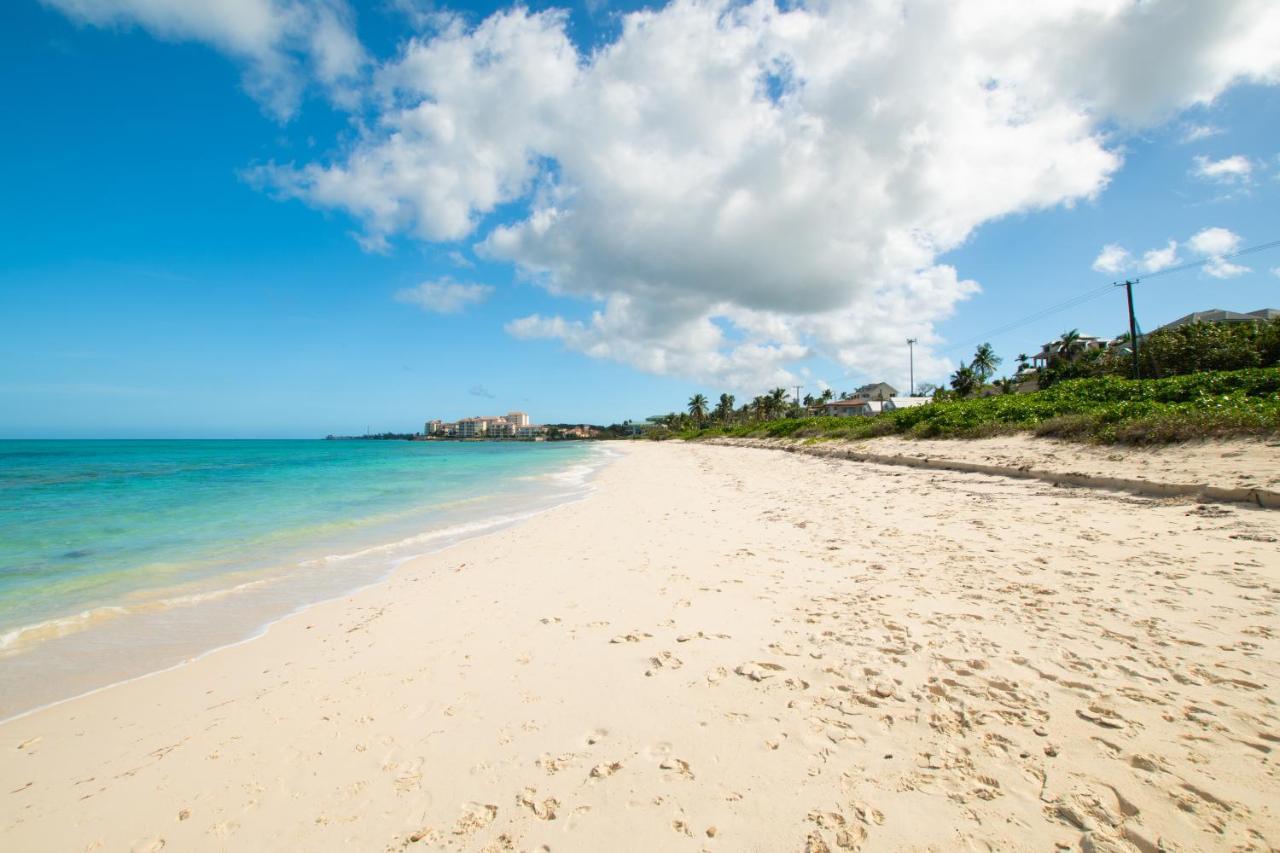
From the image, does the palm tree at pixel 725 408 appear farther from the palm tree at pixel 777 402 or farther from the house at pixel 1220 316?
the house at pixel 1220 316

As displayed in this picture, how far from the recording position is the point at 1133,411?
528 inches

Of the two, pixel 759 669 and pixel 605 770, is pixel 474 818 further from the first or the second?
pixel 759 669

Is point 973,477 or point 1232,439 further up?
point 1232,439

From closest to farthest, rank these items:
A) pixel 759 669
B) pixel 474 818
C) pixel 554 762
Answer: pixel 474 818
pixel 554 762
pixel 759 669

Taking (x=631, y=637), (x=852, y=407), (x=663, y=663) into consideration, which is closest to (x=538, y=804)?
(x=663, y=663)

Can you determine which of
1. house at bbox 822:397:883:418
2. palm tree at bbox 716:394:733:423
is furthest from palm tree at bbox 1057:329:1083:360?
palm tree at bbox 716:394:733:423

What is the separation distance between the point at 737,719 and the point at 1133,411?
650 inches

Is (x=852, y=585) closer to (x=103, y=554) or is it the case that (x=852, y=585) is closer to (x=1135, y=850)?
(x=1135, y=850)

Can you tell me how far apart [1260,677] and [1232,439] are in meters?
11.0

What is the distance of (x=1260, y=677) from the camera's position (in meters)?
3.19

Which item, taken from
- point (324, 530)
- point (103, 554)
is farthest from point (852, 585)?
point (103, 554)

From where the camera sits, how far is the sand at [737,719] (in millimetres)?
2416

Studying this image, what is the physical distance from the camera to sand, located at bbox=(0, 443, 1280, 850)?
2.42 meters

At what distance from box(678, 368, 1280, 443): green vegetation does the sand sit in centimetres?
631
